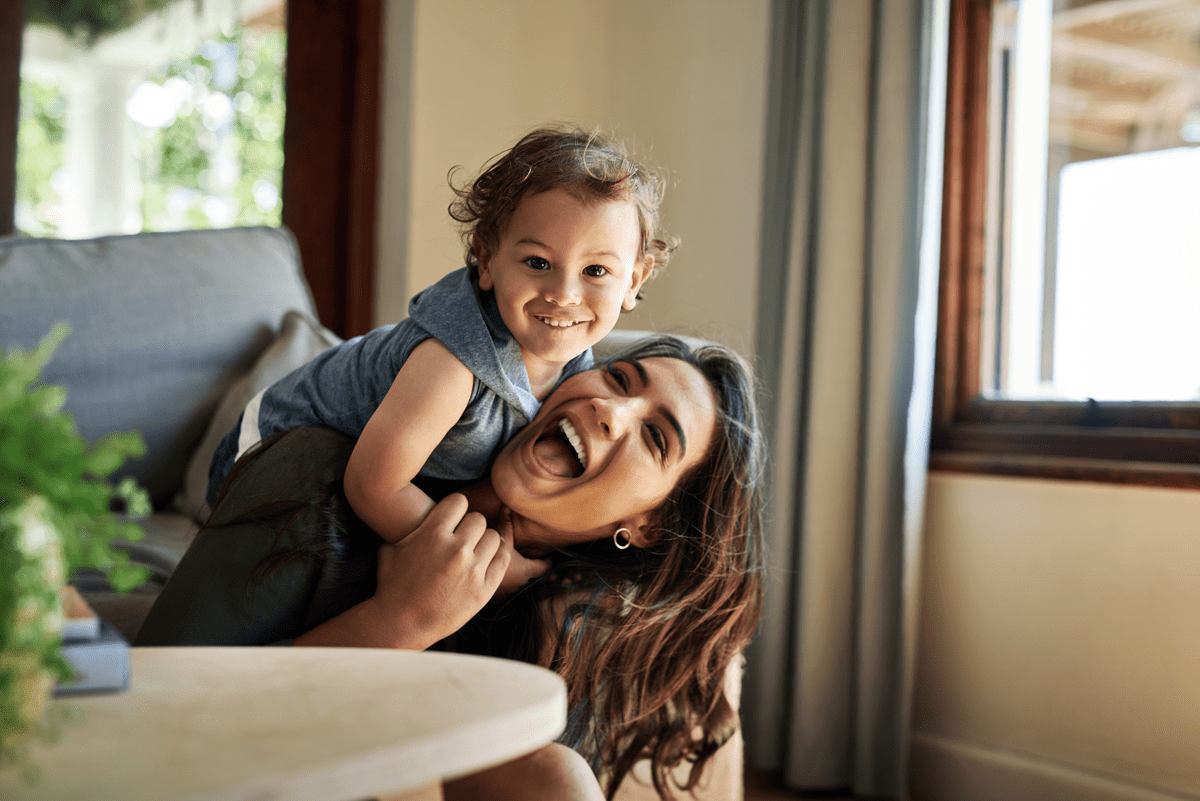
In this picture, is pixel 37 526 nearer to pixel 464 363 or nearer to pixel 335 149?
pixel 464 363

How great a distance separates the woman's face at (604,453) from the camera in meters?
0.99

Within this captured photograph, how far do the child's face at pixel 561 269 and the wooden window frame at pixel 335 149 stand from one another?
177cm

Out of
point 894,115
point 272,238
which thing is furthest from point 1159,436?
point 272,238

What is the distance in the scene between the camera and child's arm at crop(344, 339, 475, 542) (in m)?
0.92

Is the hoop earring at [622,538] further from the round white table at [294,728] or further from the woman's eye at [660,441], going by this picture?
the round white table at [294,728]

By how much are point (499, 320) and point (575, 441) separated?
0.50ft

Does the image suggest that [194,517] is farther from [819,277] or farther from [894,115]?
[894,115]

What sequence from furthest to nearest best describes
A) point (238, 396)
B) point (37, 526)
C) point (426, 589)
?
point (238, 396) → point (426, 589) → point (37, 526)

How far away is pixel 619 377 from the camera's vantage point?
1.10 meters

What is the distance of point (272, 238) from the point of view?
2.01 metres

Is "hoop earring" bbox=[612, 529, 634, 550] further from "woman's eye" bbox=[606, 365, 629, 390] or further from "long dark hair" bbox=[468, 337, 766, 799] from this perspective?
"woman's eye" bbox=[606, 365, 629, 390]

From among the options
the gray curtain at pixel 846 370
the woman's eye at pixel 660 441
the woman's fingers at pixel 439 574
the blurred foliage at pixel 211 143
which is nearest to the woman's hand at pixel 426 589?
the woman's fingers at pixel 439 574

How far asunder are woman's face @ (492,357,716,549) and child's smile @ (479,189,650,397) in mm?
73

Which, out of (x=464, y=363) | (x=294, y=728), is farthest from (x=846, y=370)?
(x=294, y=728)
